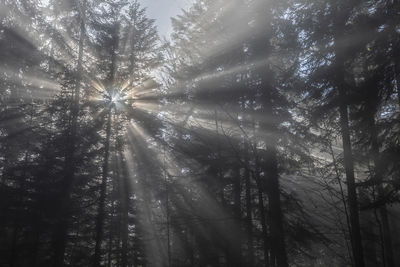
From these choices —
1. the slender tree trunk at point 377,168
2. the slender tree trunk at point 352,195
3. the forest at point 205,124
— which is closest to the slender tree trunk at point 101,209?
the forest at point 205,124

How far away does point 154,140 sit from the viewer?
1806 cm

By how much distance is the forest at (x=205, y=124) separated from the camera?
1057cm

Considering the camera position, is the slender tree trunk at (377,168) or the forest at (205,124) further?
the forest at (205,124)

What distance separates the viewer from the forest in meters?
10.6

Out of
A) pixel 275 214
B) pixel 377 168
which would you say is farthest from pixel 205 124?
pixel 377 168

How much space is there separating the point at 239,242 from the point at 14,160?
45.0 ft

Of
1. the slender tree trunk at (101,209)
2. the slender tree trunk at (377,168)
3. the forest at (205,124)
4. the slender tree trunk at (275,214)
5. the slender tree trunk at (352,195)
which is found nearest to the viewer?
the slender tree trunk at (377,168)

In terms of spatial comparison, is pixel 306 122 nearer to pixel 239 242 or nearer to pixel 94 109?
pixel 239 242

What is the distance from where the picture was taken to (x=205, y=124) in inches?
590

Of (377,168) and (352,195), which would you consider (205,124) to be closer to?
(352,195)

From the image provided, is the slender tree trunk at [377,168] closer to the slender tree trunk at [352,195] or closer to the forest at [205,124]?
the forest at [205,124]

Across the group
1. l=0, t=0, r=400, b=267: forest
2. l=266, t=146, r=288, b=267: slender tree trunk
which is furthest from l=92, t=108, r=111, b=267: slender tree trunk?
l=266, t=146, r=288, b=267: slender tree trunk

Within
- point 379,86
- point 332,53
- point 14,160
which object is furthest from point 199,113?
point 14,160

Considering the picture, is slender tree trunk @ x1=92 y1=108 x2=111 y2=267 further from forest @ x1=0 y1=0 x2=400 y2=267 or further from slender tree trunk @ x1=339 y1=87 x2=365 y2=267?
slender tree trunk @ x1=339 y1=87 x2=365 y2=267
